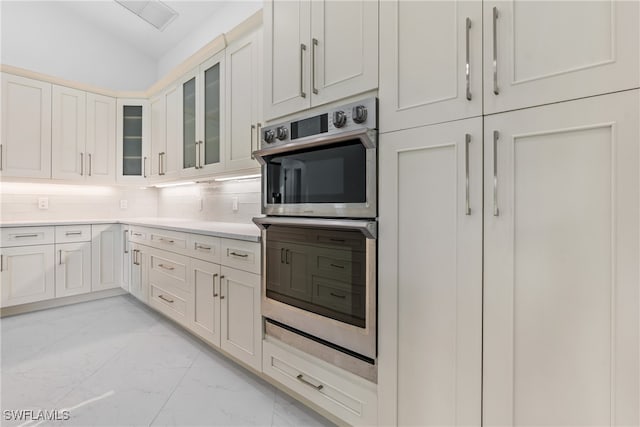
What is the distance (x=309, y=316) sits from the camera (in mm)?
1450

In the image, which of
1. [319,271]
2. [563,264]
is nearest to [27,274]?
[319,271]

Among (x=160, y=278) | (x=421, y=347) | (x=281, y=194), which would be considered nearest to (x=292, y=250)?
(x=281, y=194)

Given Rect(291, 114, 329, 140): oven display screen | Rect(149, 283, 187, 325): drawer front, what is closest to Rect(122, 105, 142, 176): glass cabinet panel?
Rect(149, 283, 187, 325): drawer front

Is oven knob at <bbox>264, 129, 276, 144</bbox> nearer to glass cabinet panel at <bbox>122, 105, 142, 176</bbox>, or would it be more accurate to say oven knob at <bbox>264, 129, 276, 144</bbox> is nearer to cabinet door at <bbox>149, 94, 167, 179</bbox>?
cabinet door at <bbox>149, 94, 167, 179</bbox>

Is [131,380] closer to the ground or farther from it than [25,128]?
closer to the ground

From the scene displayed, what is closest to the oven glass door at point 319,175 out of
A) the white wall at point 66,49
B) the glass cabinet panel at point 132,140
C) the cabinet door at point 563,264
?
the cabinet door at point 563,264

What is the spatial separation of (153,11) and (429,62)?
3365 mm

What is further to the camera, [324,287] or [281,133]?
[281,133]

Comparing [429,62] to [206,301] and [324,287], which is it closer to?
Result: [324,287]

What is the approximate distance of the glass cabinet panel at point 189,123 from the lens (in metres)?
2.83

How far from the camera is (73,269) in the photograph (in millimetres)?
3137

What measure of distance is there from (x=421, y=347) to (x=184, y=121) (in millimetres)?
2871

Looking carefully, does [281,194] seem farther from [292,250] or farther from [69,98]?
[69,98]

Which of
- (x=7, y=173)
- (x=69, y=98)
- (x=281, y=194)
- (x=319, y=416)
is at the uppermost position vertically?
(x=69, y=98)
